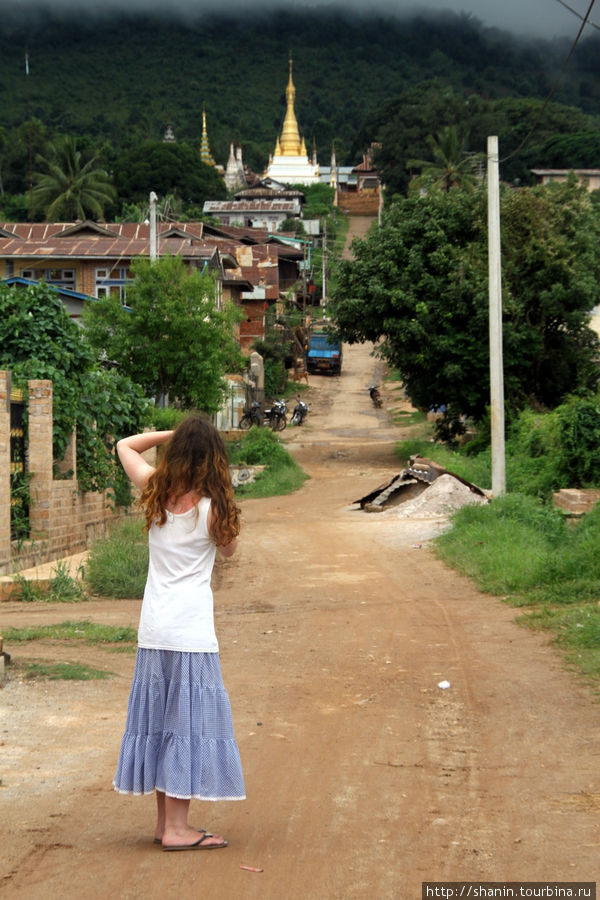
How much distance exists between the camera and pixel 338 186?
129625 mm

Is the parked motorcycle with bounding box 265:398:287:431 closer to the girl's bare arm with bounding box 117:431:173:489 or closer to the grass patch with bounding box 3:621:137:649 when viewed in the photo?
the grass patch with bounding box 3:621:137:649

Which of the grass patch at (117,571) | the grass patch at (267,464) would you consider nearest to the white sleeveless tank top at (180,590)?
the grass patch at (117,571)

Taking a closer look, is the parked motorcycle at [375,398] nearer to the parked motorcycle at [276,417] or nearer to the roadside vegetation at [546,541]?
the parked motorcycle at [276,417]

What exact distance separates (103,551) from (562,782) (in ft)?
24.3

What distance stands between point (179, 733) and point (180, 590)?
58 cm

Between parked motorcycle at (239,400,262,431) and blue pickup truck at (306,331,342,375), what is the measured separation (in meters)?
18.1

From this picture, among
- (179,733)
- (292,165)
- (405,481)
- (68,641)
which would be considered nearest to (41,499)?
(68,641)

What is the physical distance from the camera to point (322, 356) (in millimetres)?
56094

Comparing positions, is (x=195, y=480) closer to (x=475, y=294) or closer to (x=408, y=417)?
(x=475, y=294)

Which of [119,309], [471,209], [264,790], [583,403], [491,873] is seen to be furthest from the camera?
[471,209]

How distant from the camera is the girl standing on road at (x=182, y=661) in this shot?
14.3 feet

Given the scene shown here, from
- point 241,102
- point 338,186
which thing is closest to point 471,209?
point 338,186

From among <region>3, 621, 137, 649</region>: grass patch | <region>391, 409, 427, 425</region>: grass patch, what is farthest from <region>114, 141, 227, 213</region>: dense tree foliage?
<region>3, 621, 137, 649</region>: grass patch

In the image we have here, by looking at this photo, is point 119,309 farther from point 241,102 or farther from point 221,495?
point 241,102
